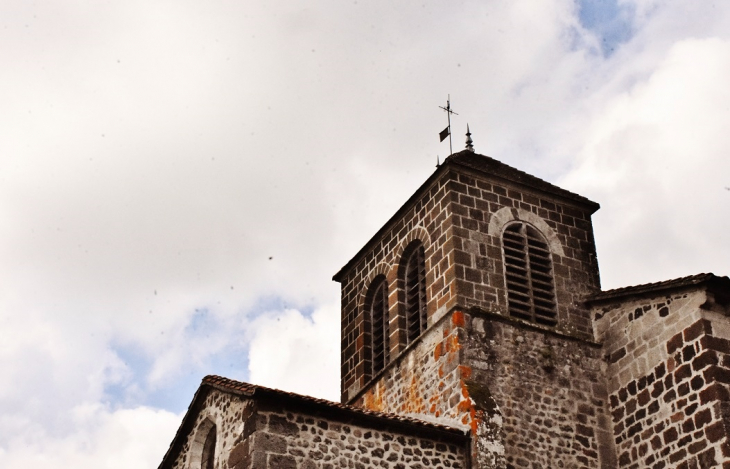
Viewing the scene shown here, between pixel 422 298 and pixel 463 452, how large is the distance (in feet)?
11.7

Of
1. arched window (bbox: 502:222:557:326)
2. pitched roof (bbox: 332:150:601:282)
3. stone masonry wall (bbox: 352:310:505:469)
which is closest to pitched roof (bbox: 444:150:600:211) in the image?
pitched roof (bbox: 332:150:601:282)

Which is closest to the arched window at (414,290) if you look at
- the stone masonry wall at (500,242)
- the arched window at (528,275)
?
the stone masonry wall at (500,242)

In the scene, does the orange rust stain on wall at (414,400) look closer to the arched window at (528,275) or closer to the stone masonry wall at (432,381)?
the stone masonry wall at (432,381)

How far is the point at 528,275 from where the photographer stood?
1623 cm

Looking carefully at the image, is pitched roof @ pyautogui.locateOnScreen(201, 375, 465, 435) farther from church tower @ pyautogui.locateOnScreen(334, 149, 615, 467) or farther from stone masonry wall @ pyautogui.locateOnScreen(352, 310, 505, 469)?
church tower @ pyautogui.locateOnScreen(334, 149, 615, 467)

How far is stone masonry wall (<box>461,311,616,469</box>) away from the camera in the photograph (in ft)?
46.7

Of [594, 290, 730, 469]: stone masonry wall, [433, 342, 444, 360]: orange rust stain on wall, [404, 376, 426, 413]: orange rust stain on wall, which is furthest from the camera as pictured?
[404, 376, 426, 413]: orange rust stain on wall

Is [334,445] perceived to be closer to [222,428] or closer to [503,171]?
[222,428]

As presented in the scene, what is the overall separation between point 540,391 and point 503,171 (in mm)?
4121

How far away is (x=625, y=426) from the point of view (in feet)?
48.4

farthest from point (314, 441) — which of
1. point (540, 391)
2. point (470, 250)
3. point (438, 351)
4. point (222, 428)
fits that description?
point (470, 250)

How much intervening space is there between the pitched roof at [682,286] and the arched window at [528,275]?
1.02m

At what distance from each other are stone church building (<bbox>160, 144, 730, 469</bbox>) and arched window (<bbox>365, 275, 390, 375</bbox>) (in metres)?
0.03

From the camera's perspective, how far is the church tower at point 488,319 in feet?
47.3
